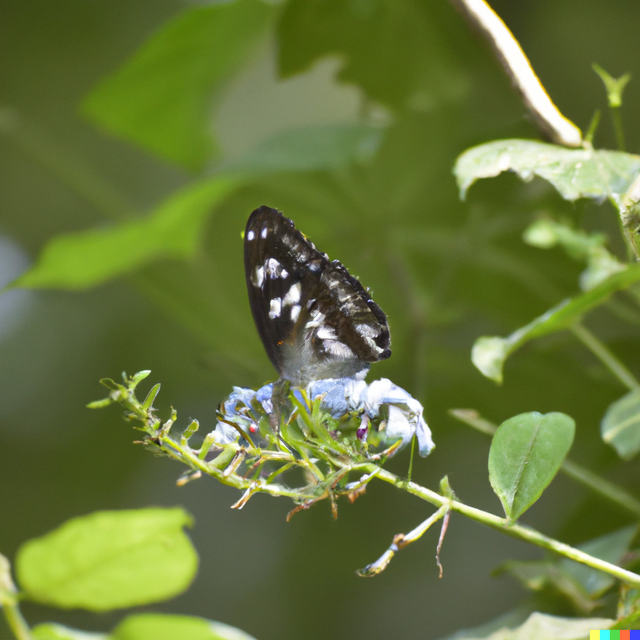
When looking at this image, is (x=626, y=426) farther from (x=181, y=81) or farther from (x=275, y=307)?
(x=181, y=81)

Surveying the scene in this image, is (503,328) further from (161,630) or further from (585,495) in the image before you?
(161,630)

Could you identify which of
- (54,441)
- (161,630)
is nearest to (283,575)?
(54,441)

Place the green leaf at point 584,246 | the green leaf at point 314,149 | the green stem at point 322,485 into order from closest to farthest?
the green stem at point 322,485, the green leaf at point 584,246, the green leaf at point 314,149

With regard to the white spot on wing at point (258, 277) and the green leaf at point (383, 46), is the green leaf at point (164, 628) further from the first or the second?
the green leaf at point (383, 46)

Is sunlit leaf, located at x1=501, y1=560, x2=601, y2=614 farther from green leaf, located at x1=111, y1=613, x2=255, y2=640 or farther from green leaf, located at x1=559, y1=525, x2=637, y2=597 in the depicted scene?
green leaf, located at x1=111, y1=613, x2=255, y2=640

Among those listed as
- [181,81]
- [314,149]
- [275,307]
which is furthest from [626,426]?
[181,81]

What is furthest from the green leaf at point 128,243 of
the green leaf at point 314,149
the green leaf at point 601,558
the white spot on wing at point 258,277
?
the green leaf at point 601,558
